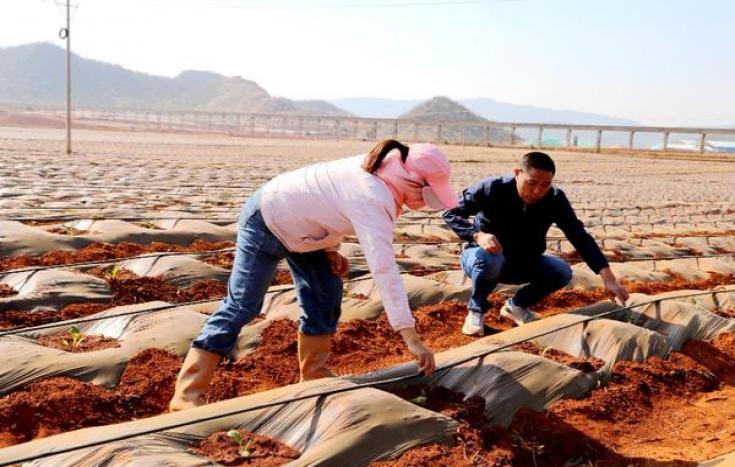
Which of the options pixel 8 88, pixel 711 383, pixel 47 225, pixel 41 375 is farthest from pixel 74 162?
pixel 8 88

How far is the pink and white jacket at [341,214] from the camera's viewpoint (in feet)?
7.30

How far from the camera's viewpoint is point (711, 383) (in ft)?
10.7

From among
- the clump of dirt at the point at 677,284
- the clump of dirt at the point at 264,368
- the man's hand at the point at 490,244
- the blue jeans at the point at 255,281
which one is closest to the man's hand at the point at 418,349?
the blue jeans at the point at 255,281

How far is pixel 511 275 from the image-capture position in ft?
12.5

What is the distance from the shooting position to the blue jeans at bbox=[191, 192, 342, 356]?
2.62m

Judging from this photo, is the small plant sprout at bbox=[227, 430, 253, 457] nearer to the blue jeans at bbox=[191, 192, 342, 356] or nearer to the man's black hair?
the blue jeans at bbox=[191, 192, 342, 356]

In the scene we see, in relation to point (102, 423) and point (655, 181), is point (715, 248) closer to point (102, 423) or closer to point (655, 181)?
point (102, 423)

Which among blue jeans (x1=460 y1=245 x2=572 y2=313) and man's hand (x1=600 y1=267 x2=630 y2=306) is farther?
blue jeans (x1=460 y1=245 x2=572 y2=313)

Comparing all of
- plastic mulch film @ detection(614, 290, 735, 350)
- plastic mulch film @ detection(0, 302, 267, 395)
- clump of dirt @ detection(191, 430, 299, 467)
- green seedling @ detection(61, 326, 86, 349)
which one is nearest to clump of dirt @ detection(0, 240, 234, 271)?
plastic mulch film @ detection(0, 302, 267, 395)

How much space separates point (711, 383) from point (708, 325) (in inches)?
20.4

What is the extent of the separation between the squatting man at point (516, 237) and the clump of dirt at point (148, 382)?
1469 mm

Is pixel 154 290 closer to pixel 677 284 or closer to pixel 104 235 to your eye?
pixel 104 235

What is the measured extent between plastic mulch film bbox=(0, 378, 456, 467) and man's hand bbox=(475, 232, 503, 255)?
1.19 metres

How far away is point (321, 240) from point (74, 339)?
1.43m
